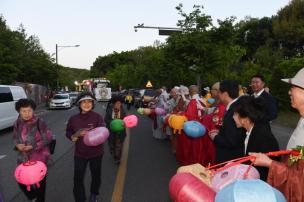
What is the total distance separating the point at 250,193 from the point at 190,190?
51 centimetres

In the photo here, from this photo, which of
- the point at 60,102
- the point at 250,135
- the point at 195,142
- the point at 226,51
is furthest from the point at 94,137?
the point at 60,102

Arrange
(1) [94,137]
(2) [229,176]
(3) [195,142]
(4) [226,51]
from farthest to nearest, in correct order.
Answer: (4) [226,51] < (3) [195,142] < (1) [94,137] < (2) [229,176]

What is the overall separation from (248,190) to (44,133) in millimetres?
3333

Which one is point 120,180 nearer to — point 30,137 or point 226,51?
point 30,137

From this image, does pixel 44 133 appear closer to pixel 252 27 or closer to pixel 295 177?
pixel 295 177

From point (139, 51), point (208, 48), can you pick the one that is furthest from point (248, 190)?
point (139, 51)

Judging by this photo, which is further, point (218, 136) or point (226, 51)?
point (226, 51)

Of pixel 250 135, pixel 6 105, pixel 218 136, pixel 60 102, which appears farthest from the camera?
pixel 60 102

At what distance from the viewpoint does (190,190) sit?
250 cm

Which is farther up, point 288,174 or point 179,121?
point 288,174

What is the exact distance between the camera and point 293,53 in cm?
4638

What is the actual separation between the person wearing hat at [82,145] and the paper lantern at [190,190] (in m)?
2.61

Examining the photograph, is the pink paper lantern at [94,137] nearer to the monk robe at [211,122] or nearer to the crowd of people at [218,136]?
the crowd of people at [218,136]

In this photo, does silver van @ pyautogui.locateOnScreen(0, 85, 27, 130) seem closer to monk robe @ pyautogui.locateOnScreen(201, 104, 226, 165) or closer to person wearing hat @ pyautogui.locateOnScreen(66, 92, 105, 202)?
monk robe @ pyautogui.locateOnScreen(201, 104, 226, 165)
